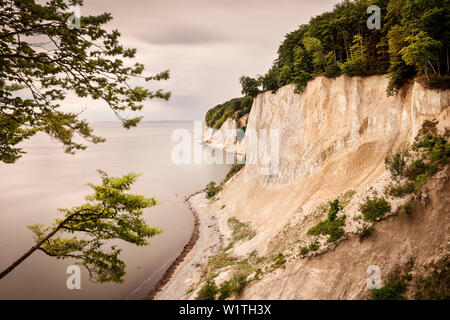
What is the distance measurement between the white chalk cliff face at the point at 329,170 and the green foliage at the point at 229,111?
53.2 meters

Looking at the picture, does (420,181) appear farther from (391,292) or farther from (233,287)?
(233,287)

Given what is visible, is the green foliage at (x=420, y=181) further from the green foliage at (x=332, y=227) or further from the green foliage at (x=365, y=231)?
the green foliage at (x=332, y=227)

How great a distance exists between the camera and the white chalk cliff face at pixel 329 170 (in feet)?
36.8

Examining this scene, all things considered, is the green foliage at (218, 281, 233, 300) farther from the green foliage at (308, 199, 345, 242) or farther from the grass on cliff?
the grass on cliff

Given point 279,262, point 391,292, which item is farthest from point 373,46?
point 279,262

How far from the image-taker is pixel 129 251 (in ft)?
84.3

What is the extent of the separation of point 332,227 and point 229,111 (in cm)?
8351

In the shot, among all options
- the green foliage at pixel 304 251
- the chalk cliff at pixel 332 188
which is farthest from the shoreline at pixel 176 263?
the green foliage at pixel 304 251

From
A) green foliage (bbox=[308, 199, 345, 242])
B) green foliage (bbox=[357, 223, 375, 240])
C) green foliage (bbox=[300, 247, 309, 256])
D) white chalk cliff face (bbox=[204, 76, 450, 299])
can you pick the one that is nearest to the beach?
white chalk cliff face (bbox=[204, 76, 450, 299])

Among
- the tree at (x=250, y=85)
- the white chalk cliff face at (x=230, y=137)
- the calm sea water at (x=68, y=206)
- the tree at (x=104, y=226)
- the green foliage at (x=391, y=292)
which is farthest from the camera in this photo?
the white chalk cliff face at (x=230, y=137)

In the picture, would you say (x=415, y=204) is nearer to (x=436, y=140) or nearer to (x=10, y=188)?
(x=436, y=140)

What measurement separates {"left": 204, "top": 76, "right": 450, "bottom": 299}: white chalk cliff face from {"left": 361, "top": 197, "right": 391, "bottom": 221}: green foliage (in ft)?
2.76
